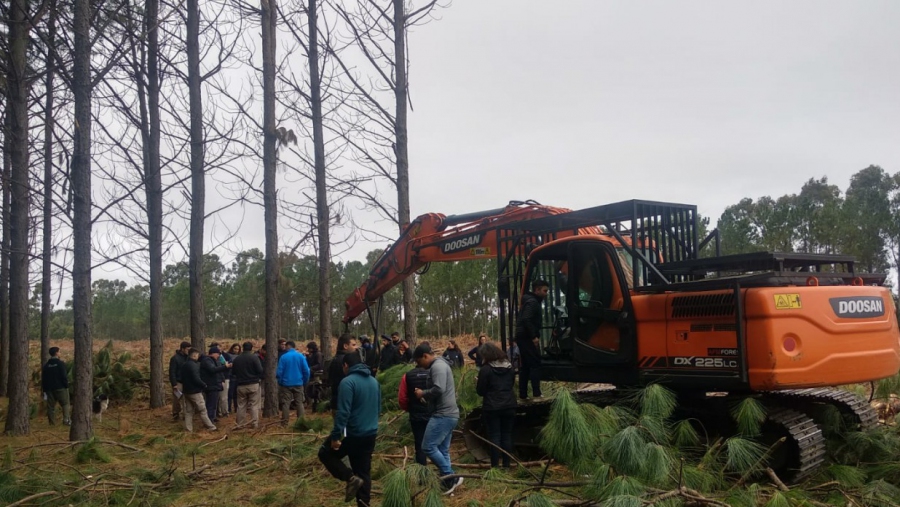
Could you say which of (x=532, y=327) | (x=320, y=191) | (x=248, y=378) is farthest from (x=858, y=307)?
(x=320, y=191)

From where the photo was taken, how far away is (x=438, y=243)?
1115cm

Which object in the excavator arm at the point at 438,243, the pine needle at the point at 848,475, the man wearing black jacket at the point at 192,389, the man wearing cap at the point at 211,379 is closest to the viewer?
the pine needle at the point at 848,475

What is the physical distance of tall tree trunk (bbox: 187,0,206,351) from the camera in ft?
50.8

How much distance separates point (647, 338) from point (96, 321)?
56995mm

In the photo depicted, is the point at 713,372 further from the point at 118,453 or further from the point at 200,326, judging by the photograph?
the point at 200,326

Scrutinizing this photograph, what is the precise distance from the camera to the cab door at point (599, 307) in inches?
292

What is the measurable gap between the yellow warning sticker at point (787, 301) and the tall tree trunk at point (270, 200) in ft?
33.4

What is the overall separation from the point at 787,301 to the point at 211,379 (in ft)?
34.8

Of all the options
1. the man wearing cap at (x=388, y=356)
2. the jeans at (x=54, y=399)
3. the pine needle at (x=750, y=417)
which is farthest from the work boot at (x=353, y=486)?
the jeans at (x=54, y=399)

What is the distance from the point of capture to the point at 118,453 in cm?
1062

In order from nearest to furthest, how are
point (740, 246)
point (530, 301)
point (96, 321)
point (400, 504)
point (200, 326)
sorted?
point (400, 504)
point (530, 301)
point (200, 326)
point (740, 246)
point (96, 321)

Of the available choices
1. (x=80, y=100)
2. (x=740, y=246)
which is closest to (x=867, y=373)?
(x=80, y=100)

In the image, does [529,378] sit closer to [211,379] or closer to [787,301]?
[787,301]

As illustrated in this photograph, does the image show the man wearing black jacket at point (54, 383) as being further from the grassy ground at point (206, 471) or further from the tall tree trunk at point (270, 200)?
the tall tree trunk at point (270, 200)
